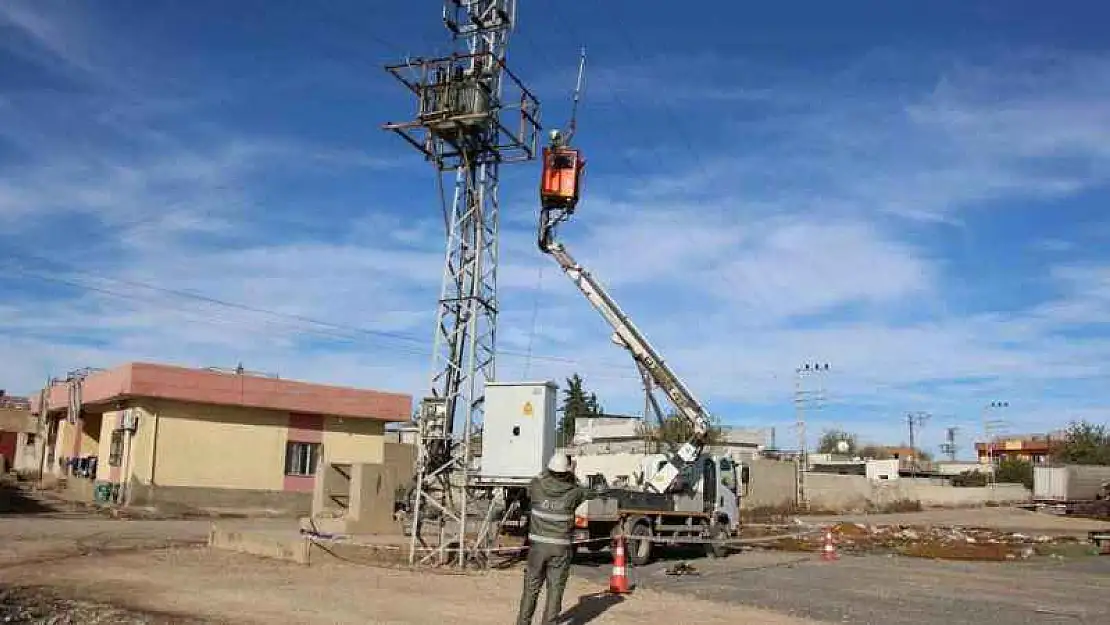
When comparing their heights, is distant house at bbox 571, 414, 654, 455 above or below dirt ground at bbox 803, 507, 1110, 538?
above

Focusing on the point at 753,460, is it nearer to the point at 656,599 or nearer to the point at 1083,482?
the point at 1083,482

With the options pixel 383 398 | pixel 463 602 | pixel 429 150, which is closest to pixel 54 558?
pixel 463 602

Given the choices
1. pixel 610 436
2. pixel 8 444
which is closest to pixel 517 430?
pixel 610 436

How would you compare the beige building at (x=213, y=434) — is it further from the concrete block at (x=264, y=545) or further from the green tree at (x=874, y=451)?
the green tree at (x=874, y=451)

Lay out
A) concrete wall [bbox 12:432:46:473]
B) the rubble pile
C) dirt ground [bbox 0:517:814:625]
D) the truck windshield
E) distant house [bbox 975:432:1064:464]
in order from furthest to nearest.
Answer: distant house [bbox 975:432:1064:464] → concrete wall [bbox 12:432:46:473] → the rubble pile → the truck windshield → dirt ground [bbox 0:517:814:625]

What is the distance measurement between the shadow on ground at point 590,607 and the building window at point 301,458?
23980mm

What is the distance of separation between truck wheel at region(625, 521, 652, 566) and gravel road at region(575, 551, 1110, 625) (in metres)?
0.38

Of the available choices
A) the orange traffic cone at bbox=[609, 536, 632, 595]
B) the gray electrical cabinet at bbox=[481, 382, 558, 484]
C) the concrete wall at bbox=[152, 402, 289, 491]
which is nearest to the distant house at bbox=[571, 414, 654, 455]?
the concrete wall at bbox=[152, 402, 289, 491]

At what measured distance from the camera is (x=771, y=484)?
47156 mm

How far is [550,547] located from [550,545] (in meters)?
0.02

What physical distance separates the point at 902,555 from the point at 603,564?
9.19m

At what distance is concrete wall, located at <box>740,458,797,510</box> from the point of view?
45.9 m

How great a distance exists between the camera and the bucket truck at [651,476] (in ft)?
66.4

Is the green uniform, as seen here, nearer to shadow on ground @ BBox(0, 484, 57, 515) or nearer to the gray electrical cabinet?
the gray electrical cabinet
